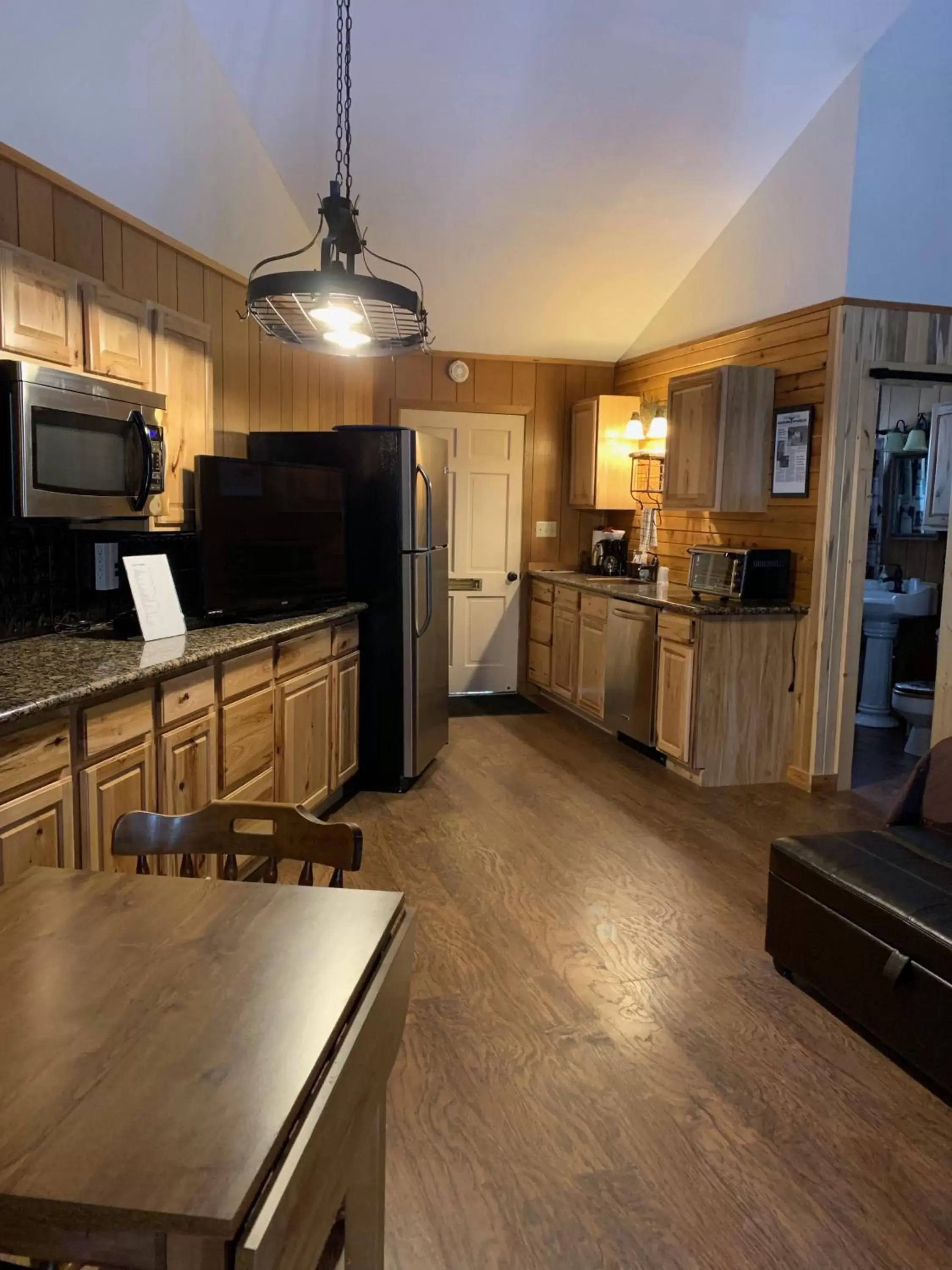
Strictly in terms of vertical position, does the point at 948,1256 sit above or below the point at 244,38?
below

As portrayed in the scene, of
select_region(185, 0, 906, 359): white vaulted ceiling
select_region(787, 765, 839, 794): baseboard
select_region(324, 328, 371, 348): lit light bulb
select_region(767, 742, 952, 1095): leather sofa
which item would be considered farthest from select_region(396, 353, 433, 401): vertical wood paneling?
select_region(767, 742, 952, 1095): leather sofa

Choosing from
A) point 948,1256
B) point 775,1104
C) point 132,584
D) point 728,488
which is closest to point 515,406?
point 728,488

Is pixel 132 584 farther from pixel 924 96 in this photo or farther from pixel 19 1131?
pixel 924 96

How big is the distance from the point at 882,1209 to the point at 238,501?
304cm

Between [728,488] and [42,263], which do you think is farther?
[728,488]

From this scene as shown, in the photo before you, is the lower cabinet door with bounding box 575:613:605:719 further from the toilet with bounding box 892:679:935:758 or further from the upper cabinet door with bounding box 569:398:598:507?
the toilet with bounding box 892:679:935:758

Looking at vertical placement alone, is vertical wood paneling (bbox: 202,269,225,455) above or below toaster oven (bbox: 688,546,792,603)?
→ above

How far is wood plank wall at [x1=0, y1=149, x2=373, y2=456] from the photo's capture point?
9.14 feet

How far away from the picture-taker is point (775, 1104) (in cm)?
213

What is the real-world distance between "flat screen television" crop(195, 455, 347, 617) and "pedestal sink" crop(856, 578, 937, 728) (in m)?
3.26

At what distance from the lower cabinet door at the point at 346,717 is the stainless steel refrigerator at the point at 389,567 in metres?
0.10

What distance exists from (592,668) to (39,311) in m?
3.83

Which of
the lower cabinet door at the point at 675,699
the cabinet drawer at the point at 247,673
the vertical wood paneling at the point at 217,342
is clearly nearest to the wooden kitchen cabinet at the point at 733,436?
the lower cabinet door at the point at 675,699

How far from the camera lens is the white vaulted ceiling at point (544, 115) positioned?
3.75m
